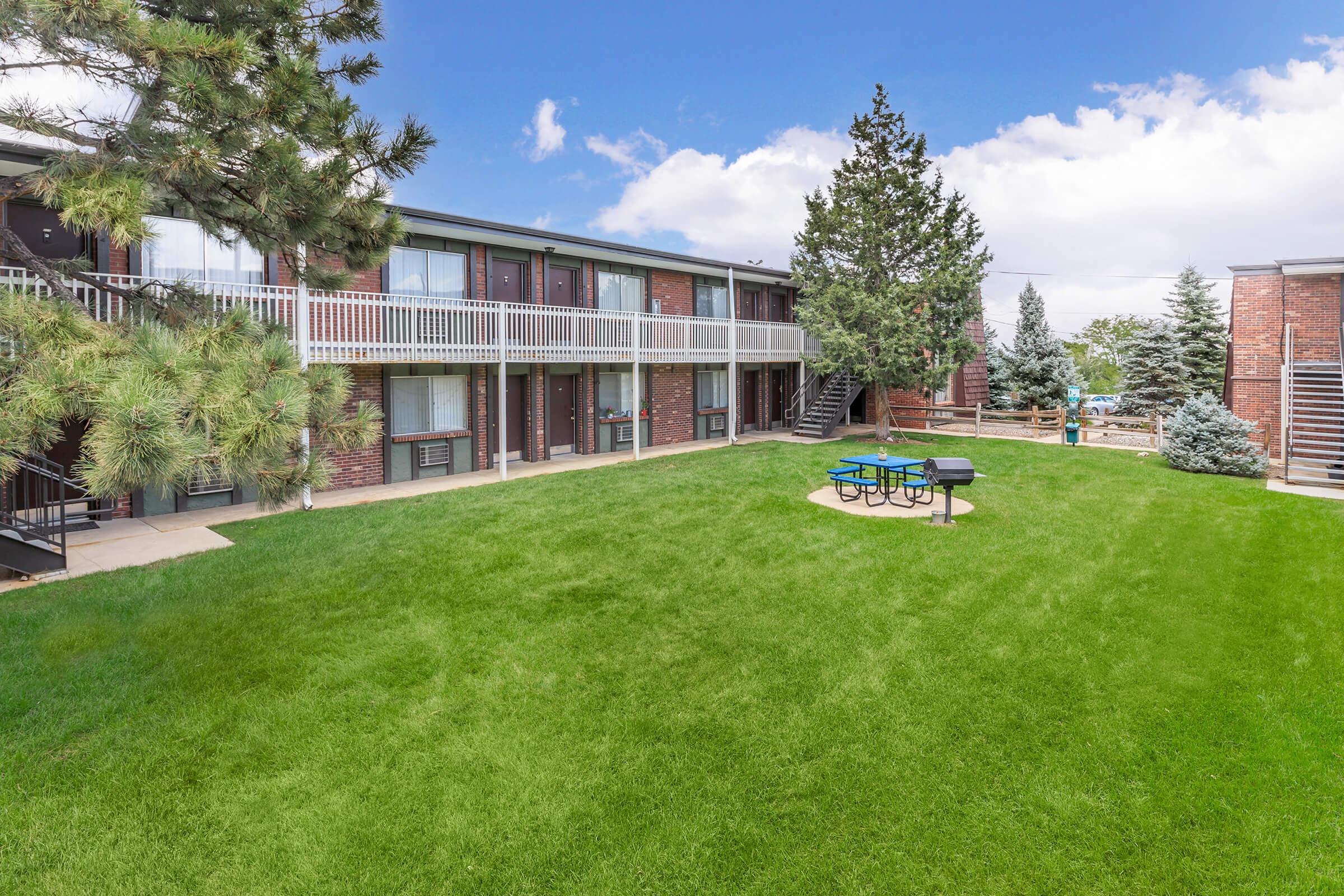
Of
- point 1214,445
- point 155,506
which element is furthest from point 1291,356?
point 155,506

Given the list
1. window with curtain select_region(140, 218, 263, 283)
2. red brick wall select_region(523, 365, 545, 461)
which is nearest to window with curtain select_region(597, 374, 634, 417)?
red brick wall select_region(523, 365, 545, 461)

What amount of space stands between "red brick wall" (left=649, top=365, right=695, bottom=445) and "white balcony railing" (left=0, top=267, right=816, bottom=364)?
159 centimetres

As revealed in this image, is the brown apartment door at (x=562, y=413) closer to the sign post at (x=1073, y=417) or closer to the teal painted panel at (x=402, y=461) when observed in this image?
the teal painted panel at (x=402, y=461)

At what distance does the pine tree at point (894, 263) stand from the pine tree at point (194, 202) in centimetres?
1510

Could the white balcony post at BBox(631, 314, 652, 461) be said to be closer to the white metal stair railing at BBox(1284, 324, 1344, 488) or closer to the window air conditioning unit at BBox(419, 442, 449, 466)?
the window air conditioning unit at BBox(419, 442, 449, 466)

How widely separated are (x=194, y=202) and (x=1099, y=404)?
36.7 metres

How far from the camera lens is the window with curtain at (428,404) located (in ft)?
44.2

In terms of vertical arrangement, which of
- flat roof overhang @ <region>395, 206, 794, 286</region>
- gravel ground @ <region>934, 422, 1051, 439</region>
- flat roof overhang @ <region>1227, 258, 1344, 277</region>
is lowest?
gravel ground @ <region>934, 422, 1051, 439</region>

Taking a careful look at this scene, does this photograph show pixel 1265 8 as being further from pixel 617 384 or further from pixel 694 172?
pixel 694 172

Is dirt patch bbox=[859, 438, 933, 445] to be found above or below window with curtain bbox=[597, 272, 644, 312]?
below

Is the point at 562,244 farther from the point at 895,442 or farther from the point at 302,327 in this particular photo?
the point at 895,442

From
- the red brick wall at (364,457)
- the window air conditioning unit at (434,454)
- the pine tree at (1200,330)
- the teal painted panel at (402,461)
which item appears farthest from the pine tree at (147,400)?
the pine tree at (1200,330)

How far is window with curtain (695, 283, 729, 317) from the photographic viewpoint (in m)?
20.7

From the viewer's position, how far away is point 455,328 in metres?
13.1
